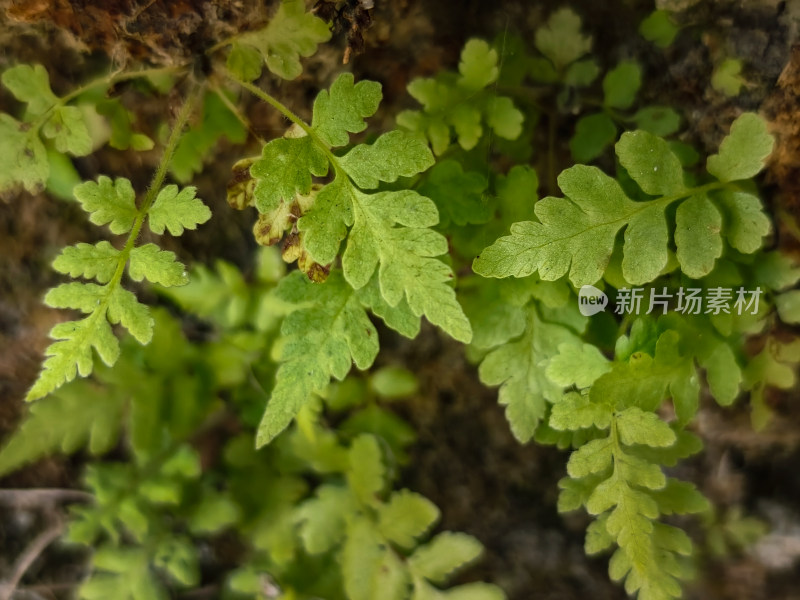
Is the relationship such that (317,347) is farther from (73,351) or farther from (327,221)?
(73,351)

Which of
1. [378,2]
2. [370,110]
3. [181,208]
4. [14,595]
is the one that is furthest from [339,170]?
[14,595]

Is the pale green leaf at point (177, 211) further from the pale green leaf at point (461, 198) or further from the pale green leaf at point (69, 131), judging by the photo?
the pale green leaf at point (461, 198)

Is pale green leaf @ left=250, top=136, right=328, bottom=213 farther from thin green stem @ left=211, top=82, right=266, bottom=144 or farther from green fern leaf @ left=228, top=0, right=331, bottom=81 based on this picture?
thin green stem @ left=211, top=82, right=266, bottom=144

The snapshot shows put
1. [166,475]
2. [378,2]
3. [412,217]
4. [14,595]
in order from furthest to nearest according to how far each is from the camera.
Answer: [14,595]
[166,475]
[378,2]
[412,217]

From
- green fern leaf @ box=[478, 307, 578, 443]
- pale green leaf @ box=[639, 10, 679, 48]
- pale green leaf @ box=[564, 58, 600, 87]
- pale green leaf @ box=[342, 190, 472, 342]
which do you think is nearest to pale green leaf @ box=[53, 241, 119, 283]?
pale green leaf @ box=[342, 190, 472, 342]

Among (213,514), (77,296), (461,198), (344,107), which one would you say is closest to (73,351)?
(77,296)

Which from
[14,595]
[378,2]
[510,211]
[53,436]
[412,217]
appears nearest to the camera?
[412,217]

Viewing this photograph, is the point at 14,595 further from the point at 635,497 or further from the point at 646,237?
the point at 646,237
